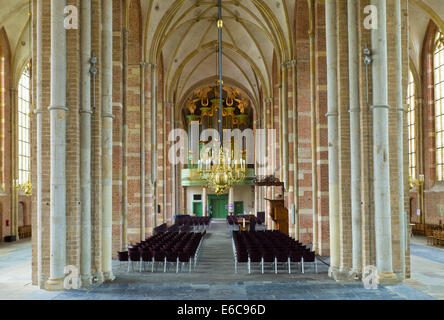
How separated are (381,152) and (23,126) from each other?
2279cm

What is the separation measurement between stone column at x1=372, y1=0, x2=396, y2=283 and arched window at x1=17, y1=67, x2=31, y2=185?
21475 millimetres

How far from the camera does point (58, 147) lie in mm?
10648

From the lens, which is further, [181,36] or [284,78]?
[181,36]

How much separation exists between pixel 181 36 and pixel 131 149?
13.0 m

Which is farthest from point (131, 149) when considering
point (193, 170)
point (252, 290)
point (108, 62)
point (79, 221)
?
point (193, 170)

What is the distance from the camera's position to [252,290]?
10.7 m

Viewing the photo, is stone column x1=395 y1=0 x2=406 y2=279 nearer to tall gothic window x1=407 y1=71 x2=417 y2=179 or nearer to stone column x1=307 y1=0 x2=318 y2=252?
stone column x1=307 y1=0 x2=318 y2=252

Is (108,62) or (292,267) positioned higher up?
(108,62)

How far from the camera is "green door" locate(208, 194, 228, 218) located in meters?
44.7

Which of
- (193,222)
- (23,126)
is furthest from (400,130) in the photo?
(23,126)

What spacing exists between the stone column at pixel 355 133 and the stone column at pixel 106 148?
7.19m

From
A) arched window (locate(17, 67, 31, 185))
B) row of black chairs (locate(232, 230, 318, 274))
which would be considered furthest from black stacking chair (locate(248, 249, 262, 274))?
arched window (locate(17, 67, 31, 185))


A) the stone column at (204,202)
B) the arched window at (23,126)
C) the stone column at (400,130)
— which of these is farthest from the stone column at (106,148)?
the stone column at (204,202)

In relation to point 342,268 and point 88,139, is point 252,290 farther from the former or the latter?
point 88,139
